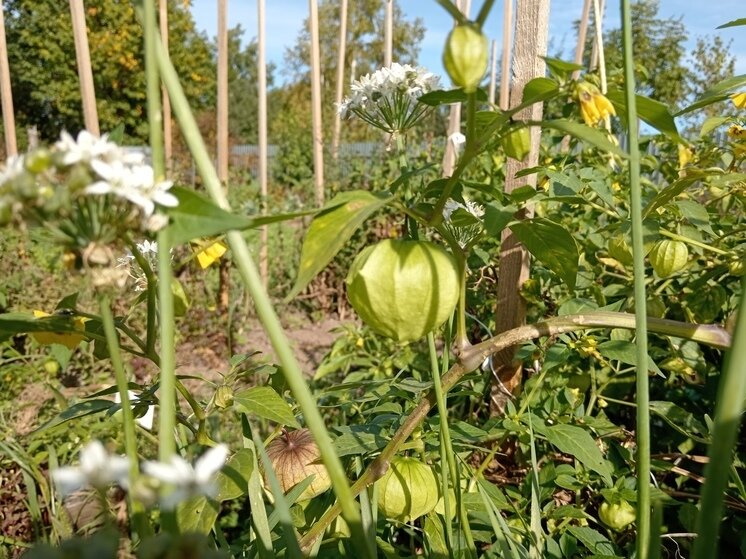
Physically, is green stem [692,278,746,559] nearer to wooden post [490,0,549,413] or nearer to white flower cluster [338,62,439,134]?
white flower cluster [338,62,439,134]

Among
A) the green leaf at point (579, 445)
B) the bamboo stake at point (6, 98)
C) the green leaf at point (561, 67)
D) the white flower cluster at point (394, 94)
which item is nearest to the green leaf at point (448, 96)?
the green leaf at point (561, 67)

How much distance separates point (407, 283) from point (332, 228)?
102 millimetres

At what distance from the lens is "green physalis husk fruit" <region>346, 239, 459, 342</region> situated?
1.37 ft

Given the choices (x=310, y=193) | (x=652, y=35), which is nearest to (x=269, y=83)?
(x=652, y=35)

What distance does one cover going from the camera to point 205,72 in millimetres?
12258

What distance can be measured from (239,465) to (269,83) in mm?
18853

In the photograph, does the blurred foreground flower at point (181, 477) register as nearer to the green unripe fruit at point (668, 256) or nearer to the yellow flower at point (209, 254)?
the yellow flower at point (209, 254)

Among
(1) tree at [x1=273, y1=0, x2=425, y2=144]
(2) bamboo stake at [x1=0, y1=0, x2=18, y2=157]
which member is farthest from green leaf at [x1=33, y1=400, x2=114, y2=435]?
(1) tree at [x1=273, y1=0, x2=425, y2=144]

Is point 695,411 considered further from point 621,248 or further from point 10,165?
point 10,165

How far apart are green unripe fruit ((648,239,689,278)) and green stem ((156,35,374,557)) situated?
661 millimetres

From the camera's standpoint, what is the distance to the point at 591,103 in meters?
0.45

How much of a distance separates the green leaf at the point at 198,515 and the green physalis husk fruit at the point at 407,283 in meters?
0.17

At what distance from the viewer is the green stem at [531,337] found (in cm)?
45

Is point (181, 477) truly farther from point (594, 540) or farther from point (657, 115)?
point (594, 540)
